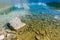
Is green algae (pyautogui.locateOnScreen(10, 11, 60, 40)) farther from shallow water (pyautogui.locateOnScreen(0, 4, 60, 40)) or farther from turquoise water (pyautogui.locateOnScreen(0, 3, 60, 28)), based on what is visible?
turquoise water (pyautogui.locateOnScreen(0, 3, 60, 28))

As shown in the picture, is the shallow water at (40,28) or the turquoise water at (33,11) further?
the turquoise water at (33,11)

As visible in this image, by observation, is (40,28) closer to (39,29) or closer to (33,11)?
(39,29)

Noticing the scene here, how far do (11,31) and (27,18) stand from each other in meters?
0.90

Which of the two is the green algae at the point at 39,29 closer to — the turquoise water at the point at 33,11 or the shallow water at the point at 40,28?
the shallow water at the point at 40,28

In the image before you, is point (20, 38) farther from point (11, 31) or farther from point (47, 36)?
point (47, 36)

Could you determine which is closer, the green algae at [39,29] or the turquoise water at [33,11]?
the green algae at [39,29]

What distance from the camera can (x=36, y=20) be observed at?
3.30 metres

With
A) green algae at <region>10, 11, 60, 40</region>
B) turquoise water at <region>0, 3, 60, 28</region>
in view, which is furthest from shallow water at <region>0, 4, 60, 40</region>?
turquoise water at <region>0, 3, 60, 28</region>

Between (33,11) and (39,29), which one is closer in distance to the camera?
(39,29)

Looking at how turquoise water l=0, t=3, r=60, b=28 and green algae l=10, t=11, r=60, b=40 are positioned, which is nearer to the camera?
green algae l=10, t=11, r=60, b=40

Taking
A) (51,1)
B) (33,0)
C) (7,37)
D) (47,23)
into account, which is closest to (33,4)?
(33,0)

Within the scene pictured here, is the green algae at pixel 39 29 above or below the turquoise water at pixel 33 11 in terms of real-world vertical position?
above

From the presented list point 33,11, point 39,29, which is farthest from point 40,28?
point 33,11

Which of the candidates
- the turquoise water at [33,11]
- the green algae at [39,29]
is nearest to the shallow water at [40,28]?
the green algae at [39,29]
